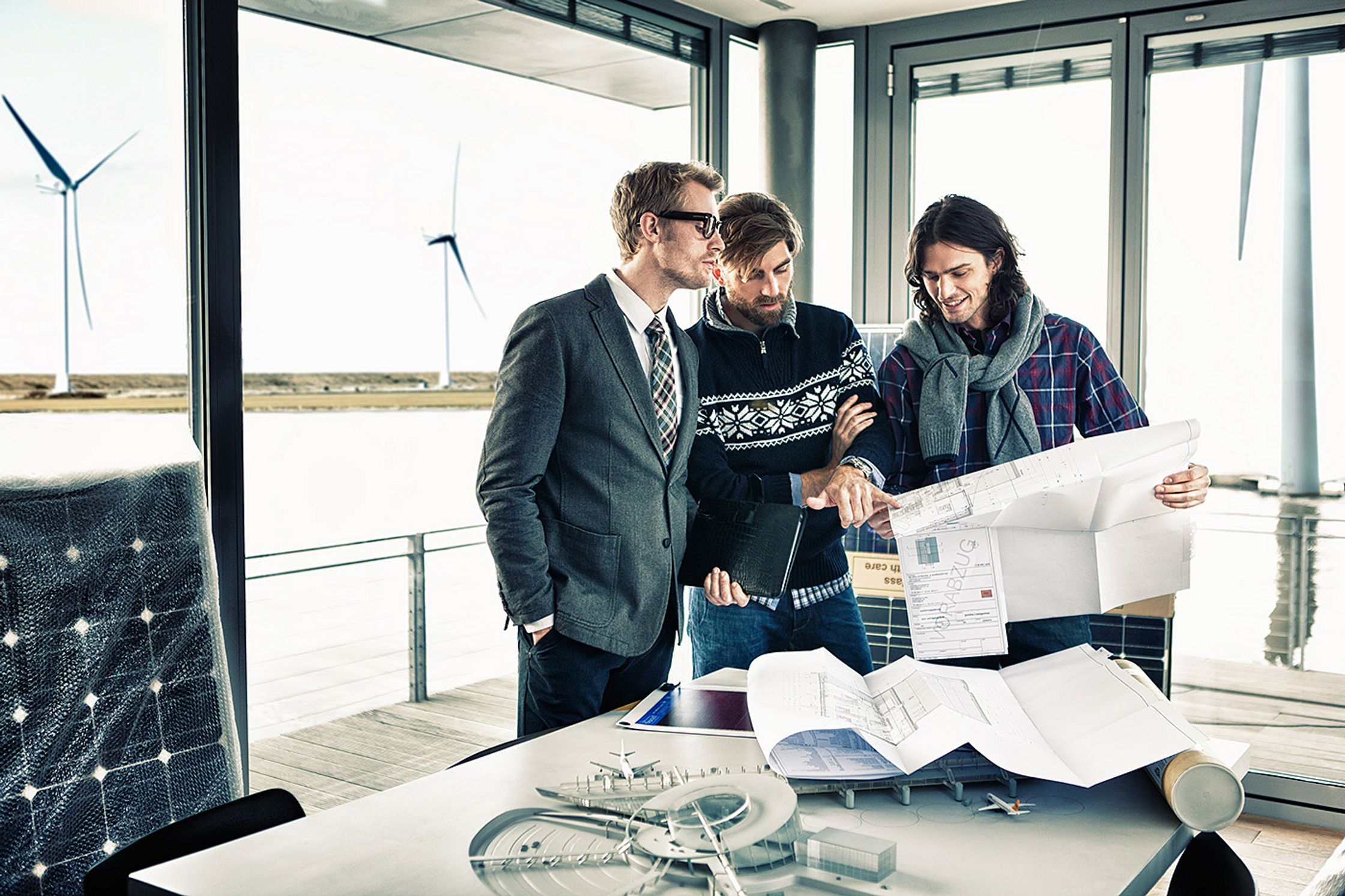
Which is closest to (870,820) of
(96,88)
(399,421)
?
(96,88)

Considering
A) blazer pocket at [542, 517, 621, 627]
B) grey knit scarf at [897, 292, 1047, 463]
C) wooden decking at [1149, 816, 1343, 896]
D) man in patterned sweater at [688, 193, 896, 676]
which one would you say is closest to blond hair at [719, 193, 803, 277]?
man in patterned sweater at [688, 193, 896, 676]

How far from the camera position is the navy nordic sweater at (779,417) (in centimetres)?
217

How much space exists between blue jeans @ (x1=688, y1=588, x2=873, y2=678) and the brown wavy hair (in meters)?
0.66

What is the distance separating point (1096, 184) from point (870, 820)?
2.87 metres

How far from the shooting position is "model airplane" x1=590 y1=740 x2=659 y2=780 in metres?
1.27

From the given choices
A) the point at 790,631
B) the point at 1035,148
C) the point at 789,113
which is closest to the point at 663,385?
the point at 790,631

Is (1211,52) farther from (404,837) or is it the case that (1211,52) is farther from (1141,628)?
(404,837)

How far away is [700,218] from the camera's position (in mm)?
2113

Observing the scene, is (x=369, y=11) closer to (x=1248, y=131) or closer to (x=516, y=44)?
(x=516, y=44)

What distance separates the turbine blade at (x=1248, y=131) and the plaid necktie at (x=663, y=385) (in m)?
2.16

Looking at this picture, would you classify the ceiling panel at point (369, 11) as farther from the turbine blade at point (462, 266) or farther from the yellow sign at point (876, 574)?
the yellow sign at point (876, 574)

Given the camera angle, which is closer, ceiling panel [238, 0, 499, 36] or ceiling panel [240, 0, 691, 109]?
ceiling panel [238, 0, 499, 36]

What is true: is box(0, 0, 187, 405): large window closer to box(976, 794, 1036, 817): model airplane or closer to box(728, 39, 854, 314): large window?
box(976, 794, 1036, 817): model airplane

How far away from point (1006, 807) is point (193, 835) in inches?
37.4
